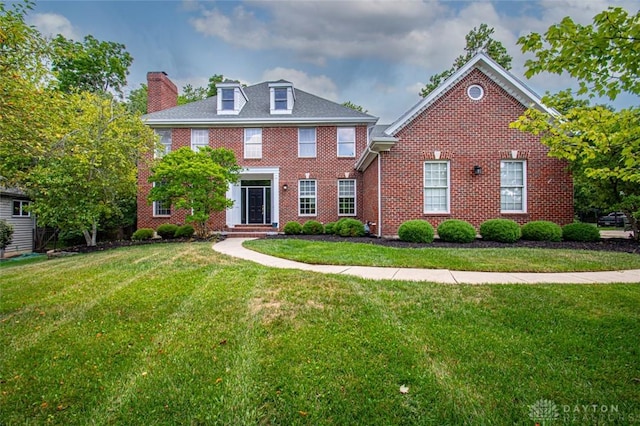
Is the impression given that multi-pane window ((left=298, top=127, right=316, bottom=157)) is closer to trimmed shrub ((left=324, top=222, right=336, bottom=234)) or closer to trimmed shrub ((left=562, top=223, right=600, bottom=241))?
trimmed shrub ((left=324, top=222, right=336, bottom=234))

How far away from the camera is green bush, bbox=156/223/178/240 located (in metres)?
14.1

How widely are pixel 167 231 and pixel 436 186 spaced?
12.2 meters

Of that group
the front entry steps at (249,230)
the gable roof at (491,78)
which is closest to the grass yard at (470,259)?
the gable roof at (491,78)

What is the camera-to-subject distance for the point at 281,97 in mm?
15719

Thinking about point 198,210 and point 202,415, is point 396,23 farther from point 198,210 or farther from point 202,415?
point 202,415

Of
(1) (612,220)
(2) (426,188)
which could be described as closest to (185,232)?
(2) (426,188)

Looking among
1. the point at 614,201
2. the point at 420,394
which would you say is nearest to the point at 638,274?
the point at 420,394

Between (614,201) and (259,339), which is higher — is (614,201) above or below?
above

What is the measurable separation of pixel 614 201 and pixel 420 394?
12942 mm

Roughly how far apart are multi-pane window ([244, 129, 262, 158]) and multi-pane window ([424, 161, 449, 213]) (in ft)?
28.3

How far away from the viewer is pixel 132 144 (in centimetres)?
1130

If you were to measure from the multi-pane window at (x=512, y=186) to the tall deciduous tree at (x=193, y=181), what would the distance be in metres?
10.4

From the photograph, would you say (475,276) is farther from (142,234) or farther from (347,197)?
(142,234)

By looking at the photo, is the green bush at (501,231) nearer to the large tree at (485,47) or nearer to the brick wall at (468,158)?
the brick wall at (468,158)
